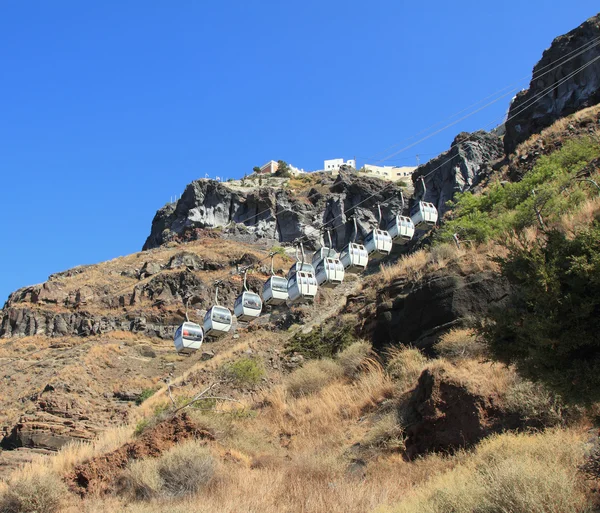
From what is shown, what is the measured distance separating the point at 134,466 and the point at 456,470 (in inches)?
251

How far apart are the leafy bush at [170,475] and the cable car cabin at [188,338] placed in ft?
33.4

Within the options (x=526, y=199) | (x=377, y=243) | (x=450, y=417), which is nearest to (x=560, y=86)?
(x=526, y=199)

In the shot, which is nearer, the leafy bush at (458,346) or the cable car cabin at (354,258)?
the leafy bush at (458,346)

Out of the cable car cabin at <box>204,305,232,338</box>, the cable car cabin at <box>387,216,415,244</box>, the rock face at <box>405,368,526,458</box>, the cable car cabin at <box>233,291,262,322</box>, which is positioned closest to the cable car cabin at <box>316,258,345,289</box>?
the cable car cabin at <box>387,216,415,244</box>

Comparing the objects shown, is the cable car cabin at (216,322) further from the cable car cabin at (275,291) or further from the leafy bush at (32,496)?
the leafy bush at (32,496)

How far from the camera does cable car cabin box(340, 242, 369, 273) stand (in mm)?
21594

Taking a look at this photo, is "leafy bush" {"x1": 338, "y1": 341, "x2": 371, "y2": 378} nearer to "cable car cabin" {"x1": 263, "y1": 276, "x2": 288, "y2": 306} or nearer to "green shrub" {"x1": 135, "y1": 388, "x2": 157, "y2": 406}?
"cable car cabin" {"x1": 263, "y1": 276, "x2": 288, "y2": 306}

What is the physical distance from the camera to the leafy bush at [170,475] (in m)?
11.5

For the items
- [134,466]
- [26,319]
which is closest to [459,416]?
[134,466]

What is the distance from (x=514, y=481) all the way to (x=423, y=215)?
15.4 m

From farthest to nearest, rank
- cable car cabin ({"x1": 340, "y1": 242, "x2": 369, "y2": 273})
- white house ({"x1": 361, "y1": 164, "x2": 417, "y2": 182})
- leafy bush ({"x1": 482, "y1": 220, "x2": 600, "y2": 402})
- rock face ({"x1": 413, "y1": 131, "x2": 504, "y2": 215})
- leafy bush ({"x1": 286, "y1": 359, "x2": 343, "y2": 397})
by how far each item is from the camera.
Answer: white house ({"x1": 361, "y1": 164, "x2": 417, "y2": 182}) < rock face ({"x1": 413, "y1": 131, "x2": 504, "y2": 215}) < cable car cabin ({"x1": 340, "y1": 242, "x2": 369, "y2": 273}) < leafy bush ({"x1": 286, "y1": 359, "x2": 343, "y2": 397}) < leafy bush ({"x1": 482, "y1": 220, "x2": 600, "y2": 402})

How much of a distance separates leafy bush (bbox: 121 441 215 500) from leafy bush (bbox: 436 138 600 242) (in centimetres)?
1273

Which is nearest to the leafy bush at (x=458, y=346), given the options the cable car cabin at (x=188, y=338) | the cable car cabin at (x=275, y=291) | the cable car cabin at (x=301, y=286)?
the cable car cabin at (x=301, y=286)

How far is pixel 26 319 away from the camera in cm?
5466
